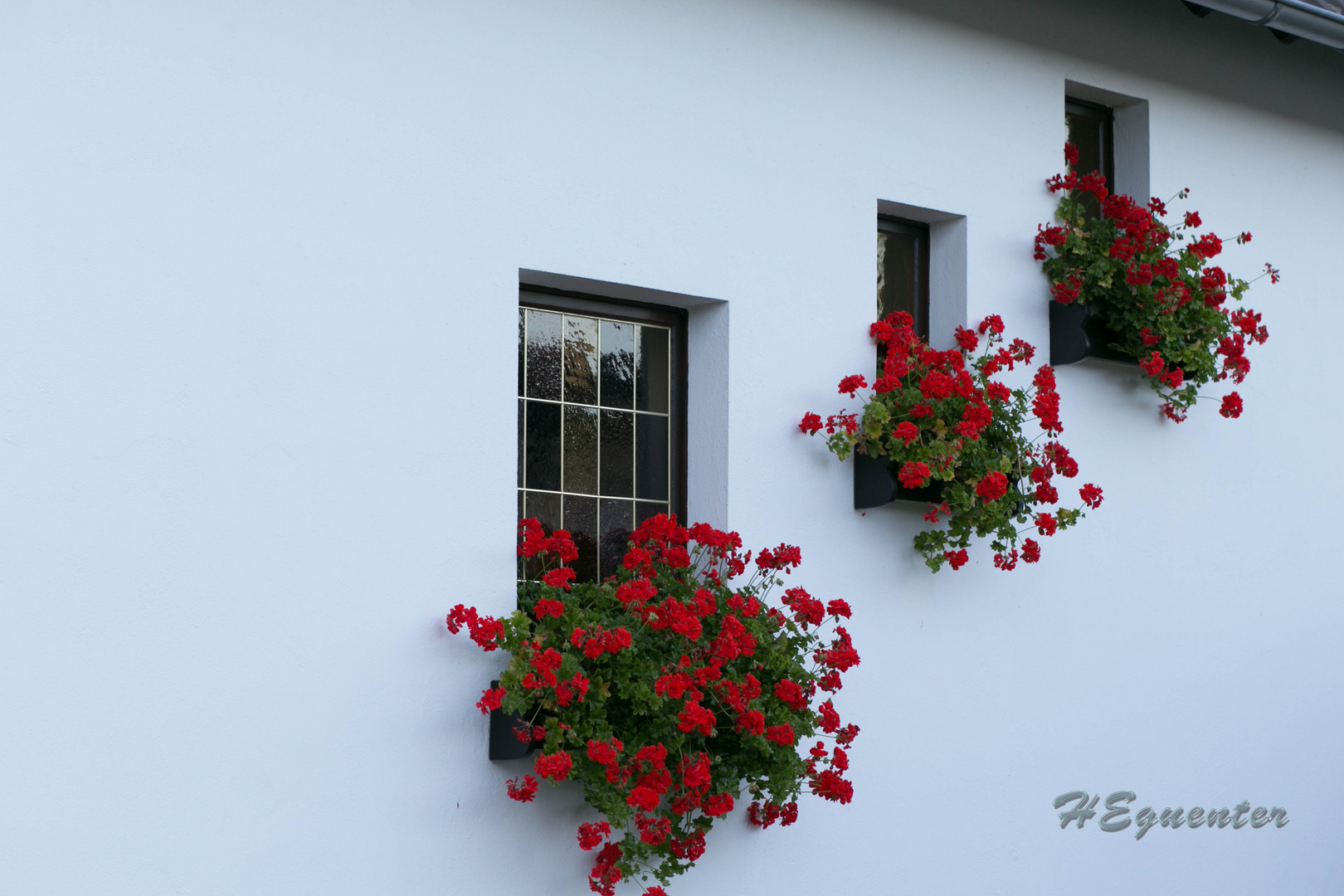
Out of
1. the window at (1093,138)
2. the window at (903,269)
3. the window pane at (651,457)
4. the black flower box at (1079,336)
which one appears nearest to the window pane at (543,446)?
the window pane at (651,457)

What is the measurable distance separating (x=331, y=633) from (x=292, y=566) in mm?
222

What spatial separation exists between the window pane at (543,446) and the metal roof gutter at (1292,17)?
3055 millimetres

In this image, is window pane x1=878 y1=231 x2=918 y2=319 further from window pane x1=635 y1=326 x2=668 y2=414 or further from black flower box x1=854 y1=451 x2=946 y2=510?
window pane x1=635 y1=326 x2=668 y2=414

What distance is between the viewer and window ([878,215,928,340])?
575 cm

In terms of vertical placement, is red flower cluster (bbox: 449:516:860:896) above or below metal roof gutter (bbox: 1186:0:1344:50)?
below

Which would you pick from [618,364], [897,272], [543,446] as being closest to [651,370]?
[618,364]

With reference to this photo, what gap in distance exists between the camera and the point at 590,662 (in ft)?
14.1

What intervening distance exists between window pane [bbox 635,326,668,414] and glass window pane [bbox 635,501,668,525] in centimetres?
33

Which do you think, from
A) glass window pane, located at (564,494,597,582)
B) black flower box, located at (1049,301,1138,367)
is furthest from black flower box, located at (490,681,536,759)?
black flower box, located at (1049,301,1138,367)

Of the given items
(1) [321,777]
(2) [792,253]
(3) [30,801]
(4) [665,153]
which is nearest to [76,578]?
(3) [30,801]

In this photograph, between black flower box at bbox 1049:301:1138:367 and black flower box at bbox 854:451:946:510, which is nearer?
black flower box at bbox 854:451:946:510

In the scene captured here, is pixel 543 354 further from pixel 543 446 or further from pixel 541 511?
pixel 541 511

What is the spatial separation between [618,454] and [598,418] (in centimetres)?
14

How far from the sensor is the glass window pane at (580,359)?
193 inches
